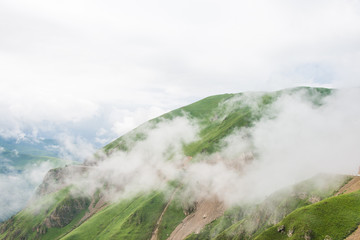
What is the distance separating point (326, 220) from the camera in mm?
109625

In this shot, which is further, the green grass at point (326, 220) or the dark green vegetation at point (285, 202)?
the dark green vegetation at point (285, 202)

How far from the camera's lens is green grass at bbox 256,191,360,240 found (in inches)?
4053

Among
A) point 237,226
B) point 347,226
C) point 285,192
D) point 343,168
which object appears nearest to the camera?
point 347,226

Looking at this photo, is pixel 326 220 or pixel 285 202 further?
pixel 285 202

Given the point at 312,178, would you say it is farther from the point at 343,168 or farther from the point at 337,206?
the point at 337,206

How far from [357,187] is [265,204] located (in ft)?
198


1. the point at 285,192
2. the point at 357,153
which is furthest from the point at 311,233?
the point at 357,153

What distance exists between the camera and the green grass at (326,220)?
103m

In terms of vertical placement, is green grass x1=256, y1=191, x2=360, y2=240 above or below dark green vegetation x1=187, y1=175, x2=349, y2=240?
above

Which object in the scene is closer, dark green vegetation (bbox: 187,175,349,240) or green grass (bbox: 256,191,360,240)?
green grass (bbox: 256,191,360,240)

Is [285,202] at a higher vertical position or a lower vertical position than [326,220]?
lower

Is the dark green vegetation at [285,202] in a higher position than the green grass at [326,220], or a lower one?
lower

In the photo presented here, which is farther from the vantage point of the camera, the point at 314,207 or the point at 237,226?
the point at 237,226

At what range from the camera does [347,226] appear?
4013 inches
